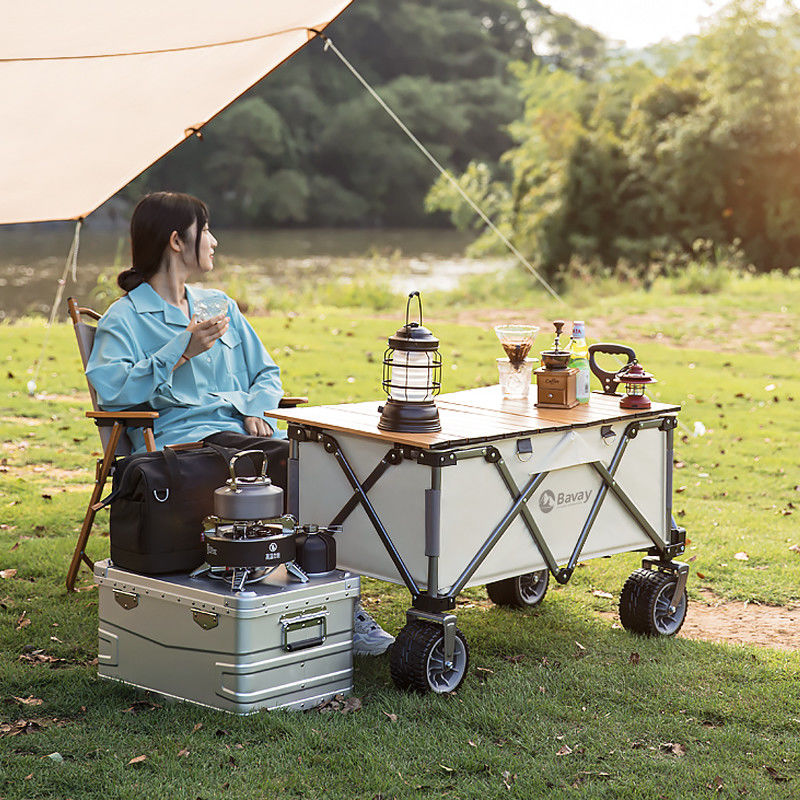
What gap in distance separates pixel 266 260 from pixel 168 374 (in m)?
17.6

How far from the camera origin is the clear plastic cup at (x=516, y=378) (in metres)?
3.51

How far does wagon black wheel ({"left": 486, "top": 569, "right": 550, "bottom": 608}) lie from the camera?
12.2 feet

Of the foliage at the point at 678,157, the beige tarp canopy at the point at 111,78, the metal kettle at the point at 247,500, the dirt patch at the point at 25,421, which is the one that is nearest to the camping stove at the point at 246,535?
the metal kettle at the point at 247,500

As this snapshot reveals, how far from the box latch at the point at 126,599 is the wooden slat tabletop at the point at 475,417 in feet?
2.07

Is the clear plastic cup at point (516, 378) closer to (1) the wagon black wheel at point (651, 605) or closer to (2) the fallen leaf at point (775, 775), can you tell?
(1) the wagon black wheel at point (651, 605)

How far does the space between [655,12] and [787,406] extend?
17.3 metres

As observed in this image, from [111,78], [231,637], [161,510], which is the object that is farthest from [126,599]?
[111,78]

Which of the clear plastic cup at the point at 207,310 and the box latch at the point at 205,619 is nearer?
the box latch at the point at 205,619

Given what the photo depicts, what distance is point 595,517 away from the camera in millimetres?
3314

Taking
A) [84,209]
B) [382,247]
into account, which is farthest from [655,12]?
[84,209]

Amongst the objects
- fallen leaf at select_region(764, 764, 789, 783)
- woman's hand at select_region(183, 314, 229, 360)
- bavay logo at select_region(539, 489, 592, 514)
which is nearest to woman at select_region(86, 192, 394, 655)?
woman's hand at select_region(183, 314, 229, 360)

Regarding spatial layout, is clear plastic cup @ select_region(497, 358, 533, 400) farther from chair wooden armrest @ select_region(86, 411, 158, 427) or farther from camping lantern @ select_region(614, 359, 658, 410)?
chair wooden armrest @ select_region(86, 411, 158, 427)

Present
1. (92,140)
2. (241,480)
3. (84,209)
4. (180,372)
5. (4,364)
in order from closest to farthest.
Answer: (241,480) → (180,372) → (92,140) → (84,209) → (4,364)

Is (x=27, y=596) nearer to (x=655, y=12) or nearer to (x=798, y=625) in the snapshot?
(x=798, y=625)
